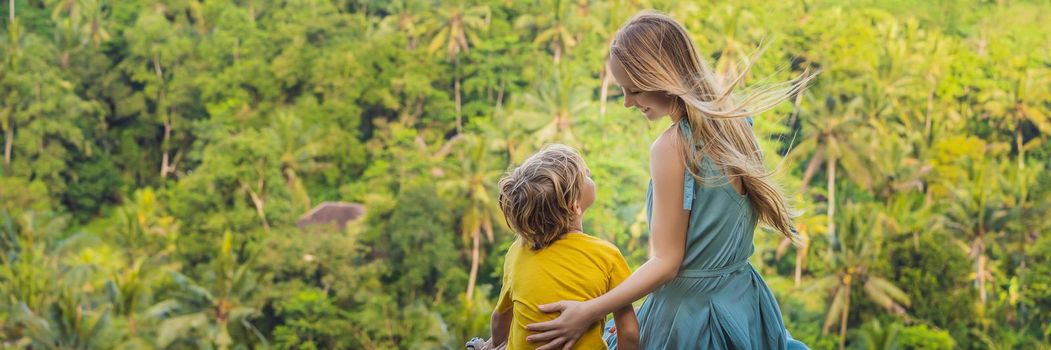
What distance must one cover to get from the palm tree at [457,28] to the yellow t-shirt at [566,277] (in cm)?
3107

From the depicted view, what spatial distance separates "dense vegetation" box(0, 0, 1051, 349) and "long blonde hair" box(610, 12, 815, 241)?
54.6ft

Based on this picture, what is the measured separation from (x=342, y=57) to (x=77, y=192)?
9069mm

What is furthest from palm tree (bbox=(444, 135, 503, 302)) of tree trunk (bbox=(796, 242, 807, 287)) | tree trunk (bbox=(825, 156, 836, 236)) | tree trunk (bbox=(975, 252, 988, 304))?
tree trunk (bbox=(975, 252, 988, 304))

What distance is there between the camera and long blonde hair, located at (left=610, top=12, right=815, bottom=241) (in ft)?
7.39

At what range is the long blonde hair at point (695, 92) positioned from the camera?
225cm

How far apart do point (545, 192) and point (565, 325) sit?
27 centimetres

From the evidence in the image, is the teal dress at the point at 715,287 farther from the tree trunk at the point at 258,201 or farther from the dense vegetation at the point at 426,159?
the tree trunk at the point at 258,201

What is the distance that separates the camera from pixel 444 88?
113 feet

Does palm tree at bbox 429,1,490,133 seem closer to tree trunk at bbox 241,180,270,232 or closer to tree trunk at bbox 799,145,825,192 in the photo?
tree trunk at bbox 241,180,270,232

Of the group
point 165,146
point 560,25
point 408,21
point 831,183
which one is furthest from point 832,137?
point 165,146

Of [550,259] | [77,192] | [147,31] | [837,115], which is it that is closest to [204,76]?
[147,31]

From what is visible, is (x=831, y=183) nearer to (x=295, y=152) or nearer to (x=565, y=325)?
(x=295, y=152)

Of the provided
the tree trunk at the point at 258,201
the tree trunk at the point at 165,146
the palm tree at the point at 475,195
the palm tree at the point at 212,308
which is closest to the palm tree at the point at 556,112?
the palm tree at the point at 475,195

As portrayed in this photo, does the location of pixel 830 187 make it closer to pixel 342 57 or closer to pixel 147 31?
pixel 342 57
